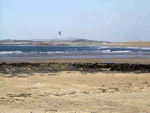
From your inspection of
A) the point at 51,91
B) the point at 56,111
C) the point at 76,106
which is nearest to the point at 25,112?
the point at 56,111

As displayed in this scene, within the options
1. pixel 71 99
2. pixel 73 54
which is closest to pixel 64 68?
pixel 71 99

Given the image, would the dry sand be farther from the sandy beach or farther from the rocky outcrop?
the rocky outcrop

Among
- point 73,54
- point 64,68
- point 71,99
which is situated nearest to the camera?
point 71,99

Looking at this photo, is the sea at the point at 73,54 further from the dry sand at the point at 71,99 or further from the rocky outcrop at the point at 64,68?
the dry sand at the point at 71,99

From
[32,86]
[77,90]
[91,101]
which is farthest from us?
[32,86]

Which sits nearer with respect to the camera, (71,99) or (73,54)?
(71,99)

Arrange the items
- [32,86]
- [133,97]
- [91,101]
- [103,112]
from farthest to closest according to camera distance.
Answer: [32,86]
[133,97]
[91,101]
[103,112]

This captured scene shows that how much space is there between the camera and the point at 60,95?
6766mm

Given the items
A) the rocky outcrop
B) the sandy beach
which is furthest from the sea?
the sandy beach

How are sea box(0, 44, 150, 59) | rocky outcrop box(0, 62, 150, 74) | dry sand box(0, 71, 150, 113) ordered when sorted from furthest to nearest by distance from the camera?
sea box(0, 44, 150, 59), rocky outcrop box(0, 62, 150, 74), dry sand box(0, 71, 150, 113)

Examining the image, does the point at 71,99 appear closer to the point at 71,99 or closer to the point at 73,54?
the point at 71,99

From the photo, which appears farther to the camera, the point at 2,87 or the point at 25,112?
the point at 2,87

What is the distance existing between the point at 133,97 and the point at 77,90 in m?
2.19

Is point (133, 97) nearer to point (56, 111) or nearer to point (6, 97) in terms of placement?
point (56, 111)
